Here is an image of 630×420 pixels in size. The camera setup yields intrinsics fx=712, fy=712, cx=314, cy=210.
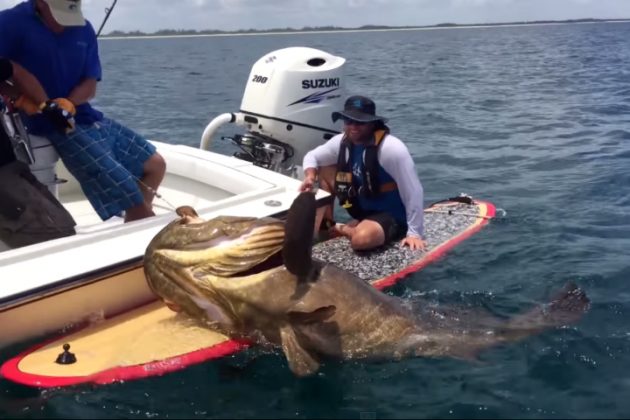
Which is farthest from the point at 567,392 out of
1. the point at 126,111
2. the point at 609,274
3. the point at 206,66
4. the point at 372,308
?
the point at 206,66

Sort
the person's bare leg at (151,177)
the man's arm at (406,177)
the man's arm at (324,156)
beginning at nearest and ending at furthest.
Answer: the person's bare leg at (151,177) → the man's arm at (406,177) → the man's arm at (324,156)

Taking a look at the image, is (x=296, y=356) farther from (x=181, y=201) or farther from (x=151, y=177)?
(x=181, y=201)

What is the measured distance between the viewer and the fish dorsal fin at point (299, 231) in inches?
149

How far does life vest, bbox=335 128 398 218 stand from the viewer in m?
6.11

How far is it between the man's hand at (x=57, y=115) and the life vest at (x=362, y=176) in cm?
235

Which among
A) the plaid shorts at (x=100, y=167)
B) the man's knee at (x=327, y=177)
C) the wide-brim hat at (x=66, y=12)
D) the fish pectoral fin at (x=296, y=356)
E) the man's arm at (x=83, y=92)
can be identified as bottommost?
the fish pectoral fin at (x=296, y=356)

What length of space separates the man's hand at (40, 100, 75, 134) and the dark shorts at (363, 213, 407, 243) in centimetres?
264

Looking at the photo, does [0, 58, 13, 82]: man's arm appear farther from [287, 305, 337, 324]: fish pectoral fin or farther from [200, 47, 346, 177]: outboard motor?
[200, 47, 346, 177]: outboard motor

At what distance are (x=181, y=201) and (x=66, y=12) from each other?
2474 mm

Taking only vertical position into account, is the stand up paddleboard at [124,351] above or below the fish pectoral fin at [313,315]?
below

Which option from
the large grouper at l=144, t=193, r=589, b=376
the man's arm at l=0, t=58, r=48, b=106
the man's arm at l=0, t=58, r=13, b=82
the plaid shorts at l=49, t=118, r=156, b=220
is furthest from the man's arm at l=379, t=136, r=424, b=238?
the man's arm at l=0, t=58, r=13, b=82

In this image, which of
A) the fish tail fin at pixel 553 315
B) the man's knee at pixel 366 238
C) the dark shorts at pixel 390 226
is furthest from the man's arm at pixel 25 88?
the fish tail fin at pixel 553 315

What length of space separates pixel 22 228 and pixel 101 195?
647mm

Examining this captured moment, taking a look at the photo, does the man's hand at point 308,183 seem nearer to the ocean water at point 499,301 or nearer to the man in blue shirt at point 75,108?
the ocean water at point 499,301
